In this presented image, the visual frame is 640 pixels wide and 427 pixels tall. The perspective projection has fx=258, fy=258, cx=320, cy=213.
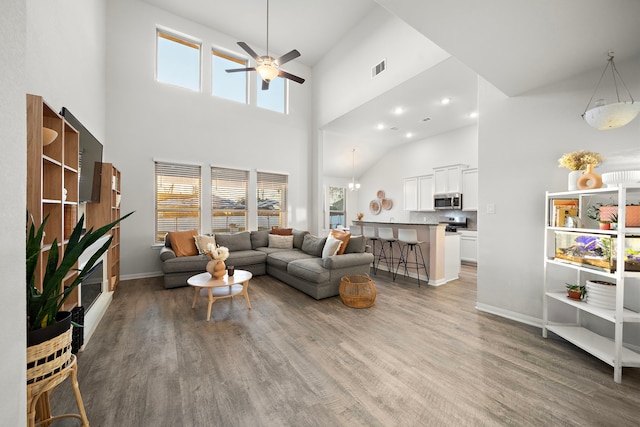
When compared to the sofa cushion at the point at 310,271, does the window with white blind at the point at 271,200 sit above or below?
above

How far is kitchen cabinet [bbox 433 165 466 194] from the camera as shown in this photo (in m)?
6.65

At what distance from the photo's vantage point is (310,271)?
3.78 metres

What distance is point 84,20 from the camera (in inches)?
135

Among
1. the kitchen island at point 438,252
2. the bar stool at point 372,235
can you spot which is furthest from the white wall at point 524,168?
the bar stool at point 372,235

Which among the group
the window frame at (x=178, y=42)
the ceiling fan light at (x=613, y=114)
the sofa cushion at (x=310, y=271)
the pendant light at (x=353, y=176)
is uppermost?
the window frame at (x=178, y=42)

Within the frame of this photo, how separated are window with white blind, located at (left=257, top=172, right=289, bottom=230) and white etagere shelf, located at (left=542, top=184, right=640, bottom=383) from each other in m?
5.33

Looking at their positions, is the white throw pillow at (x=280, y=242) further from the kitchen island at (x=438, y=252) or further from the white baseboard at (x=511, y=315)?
the white baseboard at (x=511, y=315)

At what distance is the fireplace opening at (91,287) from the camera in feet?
8.80

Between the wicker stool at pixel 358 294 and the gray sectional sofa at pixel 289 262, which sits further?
the gray sectional sofa at pixel 289 262

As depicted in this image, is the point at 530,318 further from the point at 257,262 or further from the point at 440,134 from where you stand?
the point at 440,134

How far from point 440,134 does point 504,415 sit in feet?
23.1

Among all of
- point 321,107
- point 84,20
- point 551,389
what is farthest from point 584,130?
point 84,20

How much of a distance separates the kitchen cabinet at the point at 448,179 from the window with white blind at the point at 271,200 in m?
4.16

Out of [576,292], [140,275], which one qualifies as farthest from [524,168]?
[140,275]
